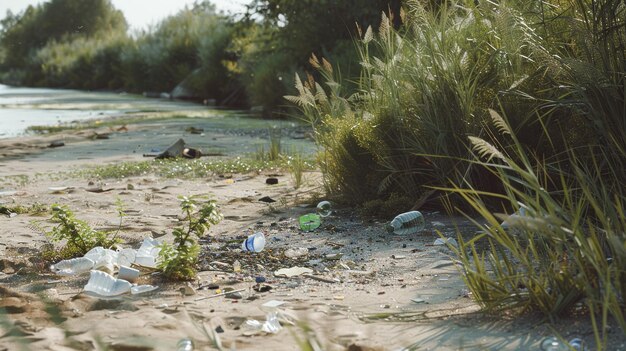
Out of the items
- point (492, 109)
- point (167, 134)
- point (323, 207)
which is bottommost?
point (167, 134)

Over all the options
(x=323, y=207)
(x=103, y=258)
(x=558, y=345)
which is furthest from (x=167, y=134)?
(x=558, y=345)

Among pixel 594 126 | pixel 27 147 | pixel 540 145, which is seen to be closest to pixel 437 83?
pixel 540 145

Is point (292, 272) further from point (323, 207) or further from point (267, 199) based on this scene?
point (267, 199)

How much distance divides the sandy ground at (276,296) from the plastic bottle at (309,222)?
46 mm

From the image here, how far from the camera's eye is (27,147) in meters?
10.2

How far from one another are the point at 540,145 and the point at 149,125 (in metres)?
9.62

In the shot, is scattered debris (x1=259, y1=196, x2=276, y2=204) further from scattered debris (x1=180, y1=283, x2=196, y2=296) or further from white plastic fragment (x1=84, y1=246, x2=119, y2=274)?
scattered debris (x1=180, y1=283, x2=196, y2=296)

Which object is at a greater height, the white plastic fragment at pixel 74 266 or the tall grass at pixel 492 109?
the tall grass at pixel 492 109

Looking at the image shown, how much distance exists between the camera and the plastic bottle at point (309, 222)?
485 centimetres

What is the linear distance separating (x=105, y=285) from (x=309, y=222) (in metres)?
1.69

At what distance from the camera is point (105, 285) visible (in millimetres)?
3418

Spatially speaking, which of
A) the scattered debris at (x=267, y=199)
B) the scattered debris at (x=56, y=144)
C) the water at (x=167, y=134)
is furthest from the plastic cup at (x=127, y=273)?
the scattered debris at (x=56, y=144)

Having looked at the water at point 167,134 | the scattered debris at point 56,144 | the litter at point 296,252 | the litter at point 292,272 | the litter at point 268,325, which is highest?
the litter at point 268,325

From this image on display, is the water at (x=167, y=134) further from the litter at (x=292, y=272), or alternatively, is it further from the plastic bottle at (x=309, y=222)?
the litter at (x=292, y=272)
